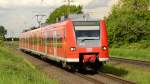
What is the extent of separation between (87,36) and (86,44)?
0.42 meters

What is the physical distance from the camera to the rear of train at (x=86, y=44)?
23938 mm

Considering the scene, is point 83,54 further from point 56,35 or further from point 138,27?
point 138,27

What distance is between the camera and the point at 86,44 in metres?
23.9

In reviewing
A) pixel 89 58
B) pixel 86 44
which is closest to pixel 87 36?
pixel 86 44

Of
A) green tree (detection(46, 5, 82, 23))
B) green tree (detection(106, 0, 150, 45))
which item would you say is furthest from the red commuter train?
green tree (detection(46, 5, 82, 23))

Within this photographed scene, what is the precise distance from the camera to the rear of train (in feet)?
78.5

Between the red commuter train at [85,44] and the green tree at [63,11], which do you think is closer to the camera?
the red commuter train at [85,44]

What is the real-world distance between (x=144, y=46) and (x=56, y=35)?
36508 millimetres

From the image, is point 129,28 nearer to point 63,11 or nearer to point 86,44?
point 86,44

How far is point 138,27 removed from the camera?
224 ft

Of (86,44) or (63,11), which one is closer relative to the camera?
(86,44)

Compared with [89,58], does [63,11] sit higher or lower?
higher

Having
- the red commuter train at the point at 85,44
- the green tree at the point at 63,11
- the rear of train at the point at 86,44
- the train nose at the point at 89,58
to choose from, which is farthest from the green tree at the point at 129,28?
the green tree at the point at 63,11

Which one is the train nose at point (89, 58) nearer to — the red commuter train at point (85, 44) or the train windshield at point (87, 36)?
the red commuter train at point (85, 44)
